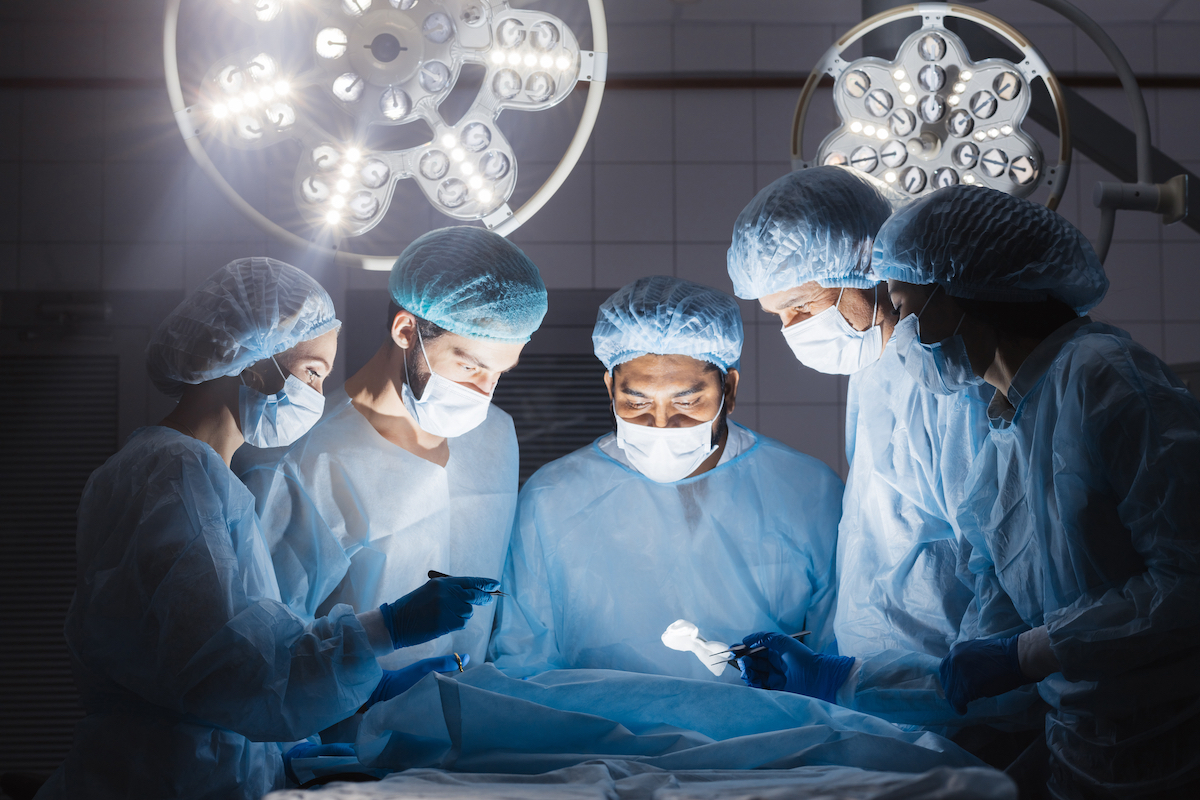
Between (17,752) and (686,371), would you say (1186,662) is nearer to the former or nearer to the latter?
(686,371)

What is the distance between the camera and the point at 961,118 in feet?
6.82

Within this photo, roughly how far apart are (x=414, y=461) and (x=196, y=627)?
0.74 m

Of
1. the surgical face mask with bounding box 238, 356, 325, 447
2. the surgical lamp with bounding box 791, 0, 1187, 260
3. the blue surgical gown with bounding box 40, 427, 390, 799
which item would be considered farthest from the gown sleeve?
the surgical lamp with bounding box 791, 0, 1187, 260

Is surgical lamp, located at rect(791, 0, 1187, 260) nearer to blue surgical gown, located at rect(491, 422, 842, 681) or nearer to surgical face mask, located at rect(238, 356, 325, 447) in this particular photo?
blue surgical gown, located at rect(491, 422, 842, 681)

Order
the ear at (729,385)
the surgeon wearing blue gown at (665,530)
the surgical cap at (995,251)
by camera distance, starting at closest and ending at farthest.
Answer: the surgical cap at (995,251)
the surgeon wearing blue gown at (665,530)
the ear at (729,385)

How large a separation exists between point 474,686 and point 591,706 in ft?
0.72

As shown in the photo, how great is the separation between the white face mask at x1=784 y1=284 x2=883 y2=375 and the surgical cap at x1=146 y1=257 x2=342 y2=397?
1078mm

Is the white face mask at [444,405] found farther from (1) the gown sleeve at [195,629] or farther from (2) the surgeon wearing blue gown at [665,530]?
(1) the gown sleeve at [195,629]

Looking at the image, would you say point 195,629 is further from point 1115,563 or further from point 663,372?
point 1115,563

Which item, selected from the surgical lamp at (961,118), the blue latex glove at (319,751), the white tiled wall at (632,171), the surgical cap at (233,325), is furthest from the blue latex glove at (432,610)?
the white tiled wall at (632,171)

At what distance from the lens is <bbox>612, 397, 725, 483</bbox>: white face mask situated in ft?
6.62

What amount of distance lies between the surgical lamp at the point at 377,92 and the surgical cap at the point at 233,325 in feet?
0.95

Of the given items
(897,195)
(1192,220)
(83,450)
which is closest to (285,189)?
(83,450)

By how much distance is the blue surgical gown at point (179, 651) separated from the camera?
1.34 m
